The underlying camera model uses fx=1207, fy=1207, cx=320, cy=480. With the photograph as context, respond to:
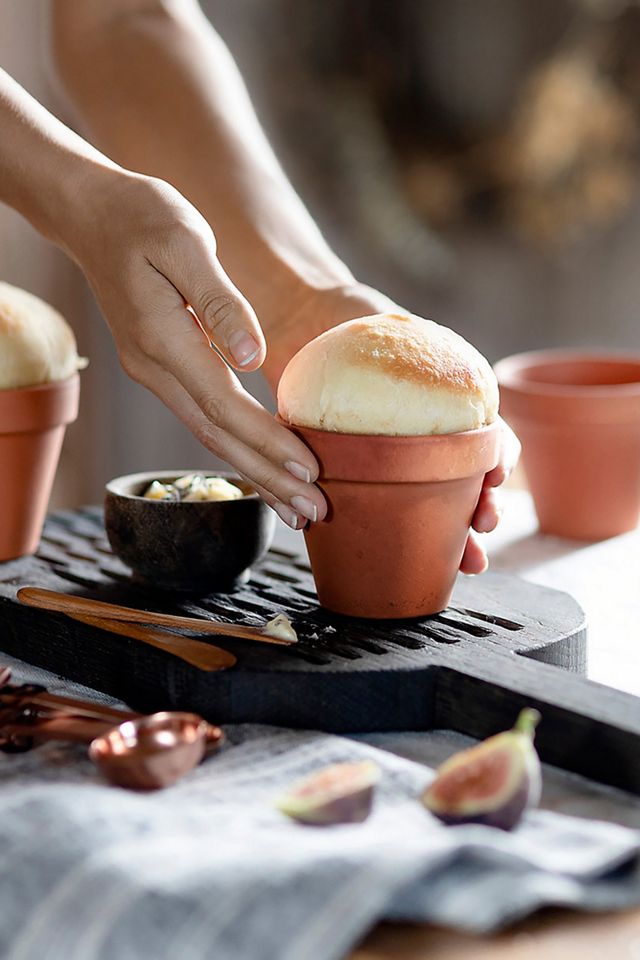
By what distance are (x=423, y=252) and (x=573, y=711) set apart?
2.74m

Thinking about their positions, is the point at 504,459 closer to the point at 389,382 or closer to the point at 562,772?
the point at 389,382

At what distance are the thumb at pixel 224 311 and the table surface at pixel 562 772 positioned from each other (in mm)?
403

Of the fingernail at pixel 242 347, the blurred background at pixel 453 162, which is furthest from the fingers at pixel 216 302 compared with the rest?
the blurred background at pixel 453 162

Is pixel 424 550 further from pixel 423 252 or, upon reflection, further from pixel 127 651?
pixel 423 252

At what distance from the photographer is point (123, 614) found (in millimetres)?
1222

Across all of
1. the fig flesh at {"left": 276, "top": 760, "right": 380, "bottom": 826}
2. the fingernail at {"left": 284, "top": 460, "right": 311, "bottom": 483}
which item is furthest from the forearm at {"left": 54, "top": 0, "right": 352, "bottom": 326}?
the fig flesh at {"left": 276, "top": 760, "right": 380, "bottom": 826}

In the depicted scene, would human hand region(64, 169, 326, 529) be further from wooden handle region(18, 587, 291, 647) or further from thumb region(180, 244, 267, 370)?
wooden handle region(18, 587, 291, 647)

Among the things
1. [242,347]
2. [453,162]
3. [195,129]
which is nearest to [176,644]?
[242,347]

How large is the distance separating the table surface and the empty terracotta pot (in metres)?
0.04

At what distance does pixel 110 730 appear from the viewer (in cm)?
101

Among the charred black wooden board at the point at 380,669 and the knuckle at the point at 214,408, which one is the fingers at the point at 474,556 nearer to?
the charred black wooden board at the point at 380,669

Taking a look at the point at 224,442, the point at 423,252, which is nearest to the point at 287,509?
the point at 224,442

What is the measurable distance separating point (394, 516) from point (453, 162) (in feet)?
8.38

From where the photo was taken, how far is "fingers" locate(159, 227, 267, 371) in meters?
1.21
